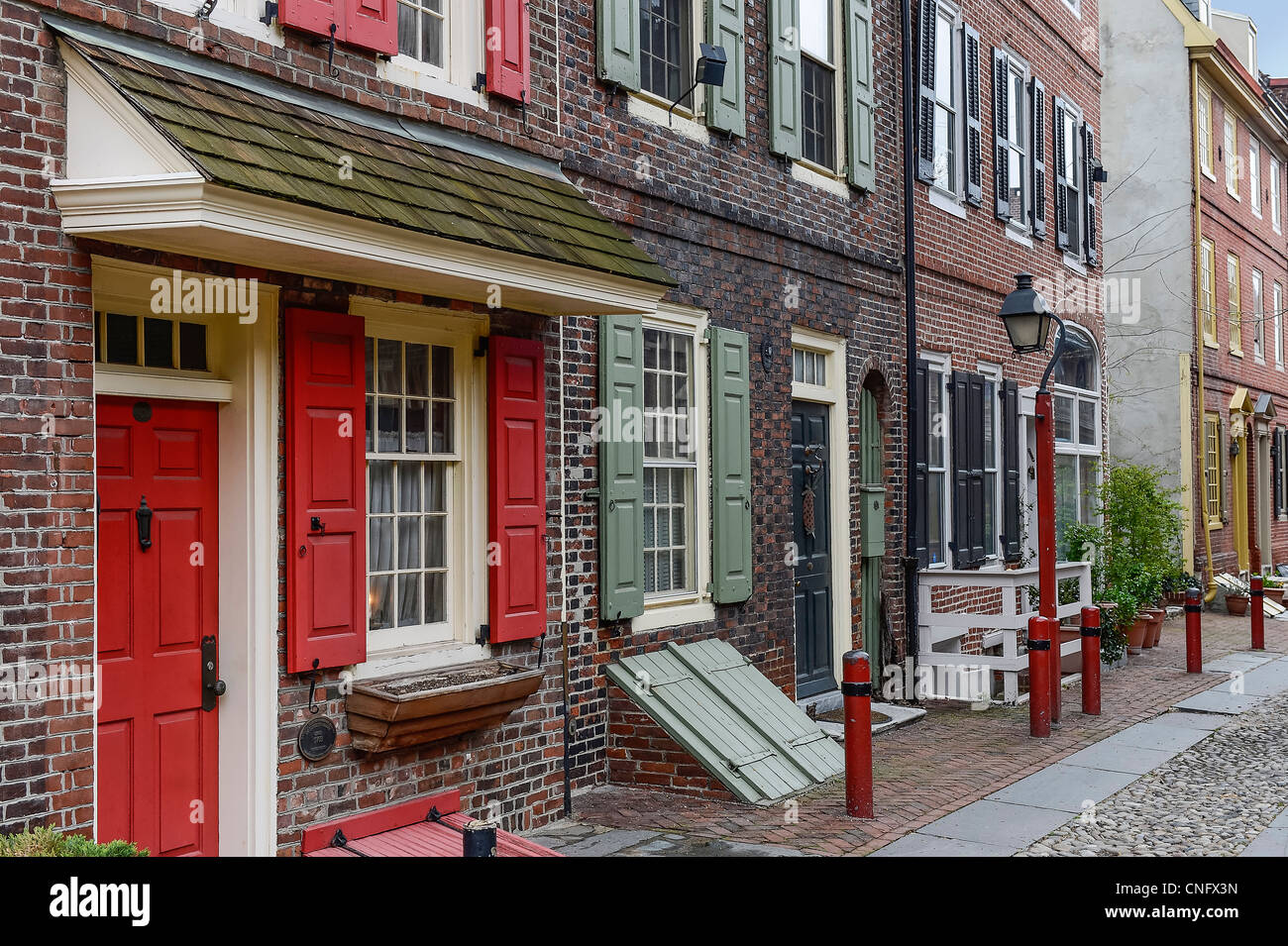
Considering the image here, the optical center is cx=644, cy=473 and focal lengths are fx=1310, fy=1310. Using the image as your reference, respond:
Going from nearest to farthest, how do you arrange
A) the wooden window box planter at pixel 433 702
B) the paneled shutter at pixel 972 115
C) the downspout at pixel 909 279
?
Result: the wooden window box planter at pixel 433 702
the downspout at pixel 909 279
the paneled shutter at pixel 972 115

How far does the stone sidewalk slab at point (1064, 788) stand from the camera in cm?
821

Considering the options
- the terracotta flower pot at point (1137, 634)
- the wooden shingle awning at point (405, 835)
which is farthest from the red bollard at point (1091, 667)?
the wooden shingle awning at point (405, 835)

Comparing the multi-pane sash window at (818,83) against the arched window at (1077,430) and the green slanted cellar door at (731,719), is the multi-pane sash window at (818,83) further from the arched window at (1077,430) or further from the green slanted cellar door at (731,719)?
the arched window at (1077,430)

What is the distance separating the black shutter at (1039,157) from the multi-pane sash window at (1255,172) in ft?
42.3

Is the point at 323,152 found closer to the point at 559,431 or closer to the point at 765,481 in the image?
the point at 559,431

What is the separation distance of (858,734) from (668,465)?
2.54m

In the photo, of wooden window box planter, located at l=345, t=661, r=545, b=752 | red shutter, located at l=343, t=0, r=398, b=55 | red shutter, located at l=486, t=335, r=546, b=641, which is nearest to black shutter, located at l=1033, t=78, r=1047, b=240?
red shutter, located at l=486, t=335, r=546, b=641

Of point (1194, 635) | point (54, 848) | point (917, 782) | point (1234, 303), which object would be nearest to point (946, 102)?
point (1194, 635)

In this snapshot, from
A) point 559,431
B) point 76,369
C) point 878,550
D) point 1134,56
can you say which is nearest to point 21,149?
point 76,369

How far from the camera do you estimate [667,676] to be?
8.76 m

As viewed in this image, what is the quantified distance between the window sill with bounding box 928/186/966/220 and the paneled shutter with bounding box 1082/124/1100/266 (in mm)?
4943

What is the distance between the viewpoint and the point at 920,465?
13195mm

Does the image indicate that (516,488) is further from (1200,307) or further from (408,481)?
(1200,307)

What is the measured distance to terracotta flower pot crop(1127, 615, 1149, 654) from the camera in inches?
624
